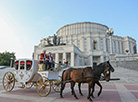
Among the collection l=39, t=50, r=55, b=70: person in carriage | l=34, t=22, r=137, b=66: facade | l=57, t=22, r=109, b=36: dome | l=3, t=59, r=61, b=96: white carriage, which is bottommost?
l=3, t=59, r=61, b=96: white carriage

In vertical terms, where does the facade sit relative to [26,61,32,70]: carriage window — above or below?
above

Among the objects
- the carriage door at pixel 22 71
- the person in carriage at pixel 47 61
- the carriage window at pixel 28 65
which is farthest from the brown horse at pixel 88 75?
the carriage door at pixel 22 71

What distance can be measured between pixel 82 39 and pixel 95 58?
1249 cm

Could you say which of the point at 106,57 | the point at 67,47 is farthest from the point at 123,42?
the point at 67,47

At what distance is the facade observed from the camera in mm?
36906

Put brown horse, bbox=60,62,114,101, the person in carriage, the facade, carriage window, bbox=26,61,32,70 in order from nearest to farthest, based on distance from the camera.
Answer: brown horse, bbox=60,62,114,101 → the person in carriage → carriage window, bbox=26,61,32,70 → the facade

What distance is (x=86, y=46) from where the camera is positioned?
55.1m

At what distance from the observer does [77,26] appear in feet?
218

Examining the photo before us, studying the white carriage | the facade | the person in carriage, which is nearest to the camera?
the white carriage

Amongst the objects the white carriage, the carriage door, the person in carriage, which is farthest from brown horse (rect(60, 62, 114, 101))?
the carriage door

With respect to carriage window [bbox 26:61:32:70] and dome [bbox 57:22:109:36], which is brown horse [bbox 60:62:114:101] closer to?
carriage window [bbox 26:61:32:70]

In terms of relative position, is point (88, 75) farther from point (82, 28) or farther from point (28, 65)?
point (82, 28)

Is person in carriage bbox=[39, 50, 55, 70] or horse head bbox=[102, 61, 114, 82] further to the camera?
person in carriage bbox=[39, 50, 55, 70]

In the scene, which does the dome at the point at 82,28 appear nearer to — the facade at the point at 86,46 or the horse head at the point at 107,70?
the facade at the point at 86,46
